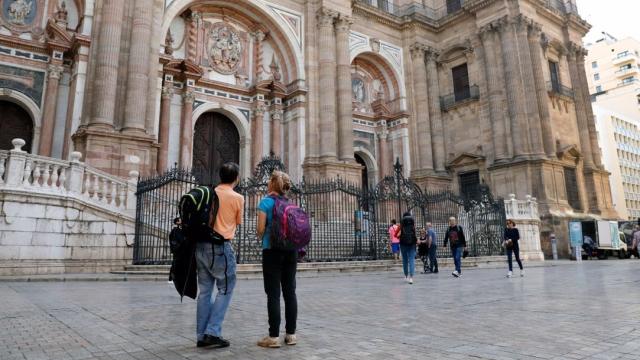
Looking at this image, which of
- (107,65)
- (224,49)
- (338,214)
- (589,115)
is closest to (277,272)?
(338,214)

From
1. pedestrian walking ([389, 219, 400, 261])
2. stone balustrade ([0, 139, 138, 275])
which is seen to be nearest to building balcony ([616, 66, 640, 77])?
pedestrian walking ([389, 219, 400, 261])

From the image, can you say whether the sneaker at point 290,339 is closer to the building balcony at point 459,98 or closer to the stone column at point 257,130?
the stone column at point 257,130

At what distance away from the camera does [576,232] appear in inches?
812

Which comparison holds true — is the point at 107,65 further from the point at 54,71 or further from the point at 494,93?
the point at 494,93

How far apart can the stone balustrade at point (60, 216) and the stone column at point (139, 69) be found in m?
4.29

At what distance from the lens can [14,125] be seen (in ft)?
50.3

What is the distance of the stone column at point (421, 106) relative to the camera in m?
24.8

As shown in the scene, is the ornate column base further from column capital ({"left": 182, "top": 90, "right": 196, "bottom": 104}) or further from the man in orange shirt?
the man in orange shirt

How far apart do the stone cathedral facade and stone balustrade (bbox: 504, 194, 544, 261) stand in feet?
6.17

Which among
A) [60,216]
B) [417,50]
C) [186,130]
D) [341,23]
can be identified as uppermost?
[417,50]

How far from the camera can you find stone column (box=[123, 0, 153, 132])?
14977mm

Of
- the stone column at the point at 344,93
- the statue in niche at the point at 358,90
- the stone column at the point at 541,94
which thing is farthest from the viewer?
the statue in niche at the point at 358,90

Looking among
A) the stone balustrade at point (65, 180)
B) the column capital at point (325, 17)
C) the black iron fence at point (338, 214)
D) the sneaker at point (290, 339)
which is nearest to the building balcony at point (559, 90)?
the black iron fence at point (338, 214)

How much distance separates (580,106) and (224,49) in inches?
830
